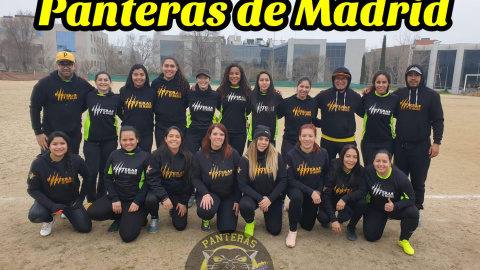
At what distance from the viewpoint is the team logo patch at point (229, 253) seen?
3193 millimetres

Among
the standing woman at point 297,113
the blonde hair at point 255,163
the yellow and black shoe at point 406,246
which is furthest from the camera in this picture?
the standing woman at point 297,113

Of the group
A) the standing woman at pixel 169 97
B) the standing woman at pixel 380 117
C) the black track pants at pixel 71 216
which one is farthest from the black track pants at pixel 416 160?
the black track pants at pixel 71 216

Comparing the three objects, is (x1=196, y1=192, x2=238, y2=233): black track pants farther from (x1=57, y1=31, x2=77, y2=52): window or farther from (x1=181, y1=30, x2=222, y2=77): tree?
(x1=57, y1=31, x2=77, y2=52): window

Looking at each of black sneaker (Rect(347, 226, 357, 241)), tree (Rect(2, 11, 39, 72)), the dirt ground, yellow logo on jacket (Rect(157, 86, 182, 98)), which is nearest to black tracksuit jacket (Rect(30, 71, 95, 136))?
yellow logo on jacket (Rect(157, 86, 182, 98))

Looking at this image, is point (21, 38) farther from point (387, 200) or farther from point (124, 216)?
point (387, 200)

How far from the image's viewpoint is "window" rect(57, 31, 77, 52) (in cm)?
6694

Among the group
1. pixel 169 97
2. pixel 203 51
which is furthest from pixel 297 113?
pixel 203 51

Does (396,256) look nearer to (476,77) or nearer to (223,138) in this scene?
(223,138)

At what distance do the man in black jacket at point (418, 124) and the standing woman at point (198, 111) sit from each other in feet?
9.21

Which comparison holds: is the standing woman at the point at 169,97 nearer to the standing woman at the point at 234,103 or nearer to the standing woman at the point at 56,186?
the standing woman at the point at 234,103

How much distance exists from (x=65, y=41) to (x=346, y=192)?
→ 7752 centimetres

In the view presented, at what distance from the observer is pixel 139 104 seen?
15.0 ft

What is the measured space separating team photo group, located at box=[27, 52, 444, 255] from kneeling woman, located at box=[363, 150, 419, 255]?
0.01 metres

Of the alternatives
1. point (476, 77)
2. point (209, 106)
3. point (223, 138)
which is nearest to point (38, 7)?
point (209, 106)
